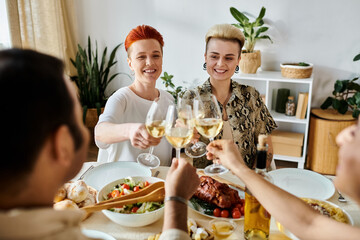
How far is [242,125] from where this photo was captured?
2.06 m

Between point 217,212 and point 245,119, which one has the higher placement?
point 245,119

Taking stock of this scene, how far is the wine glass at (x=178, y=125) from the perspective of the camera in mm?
1118

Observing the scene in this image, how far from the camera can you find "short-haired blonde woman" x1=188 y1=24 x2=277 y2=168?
6.66 ft

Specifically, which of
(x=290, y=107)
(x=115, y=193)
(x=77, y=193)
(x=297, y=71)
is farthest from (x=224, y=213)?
(x=290, y=107)

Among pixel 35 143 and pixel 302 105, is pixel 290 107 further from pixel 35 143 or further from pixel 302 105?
pixel 35 143

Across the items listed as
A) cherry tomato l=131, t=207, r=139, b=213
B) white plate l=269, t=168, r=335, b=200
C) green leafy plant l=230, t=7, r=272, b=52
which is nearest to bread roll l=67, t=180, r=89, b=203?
cherry tomato l=131, t=207, r=139, b=213

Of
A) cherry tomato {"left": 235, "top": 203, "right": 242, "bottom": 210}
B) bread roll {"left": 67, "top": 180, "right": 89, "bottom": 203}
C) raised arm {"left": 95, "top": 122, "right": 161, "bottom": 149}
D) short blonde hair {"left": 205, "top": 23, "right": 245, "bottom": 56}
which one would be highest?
short blonde hair {"left": 205, "top": 23, "right": 245, "bottom": 56}

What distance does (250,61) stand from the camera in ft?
11.6

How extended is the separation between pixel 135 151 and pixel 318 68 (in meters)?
2.62

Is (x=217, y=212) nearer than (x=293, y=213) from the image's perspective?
No

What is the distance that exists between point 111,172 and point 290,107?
2564 millimetres

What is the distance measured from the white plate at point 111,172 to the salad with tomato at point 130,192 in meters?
0.17

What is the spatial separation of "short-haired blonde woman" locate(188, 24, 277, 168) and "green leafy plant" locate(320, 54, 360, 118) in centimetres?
169

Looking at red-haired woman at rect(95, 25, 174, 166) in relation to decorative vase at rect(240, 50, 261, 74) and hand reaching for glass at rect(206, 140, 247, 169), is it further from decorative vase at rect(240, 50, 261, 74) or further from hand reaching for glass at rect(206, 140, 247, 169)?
decorative vase at rect(240, 50, 261, 74)
